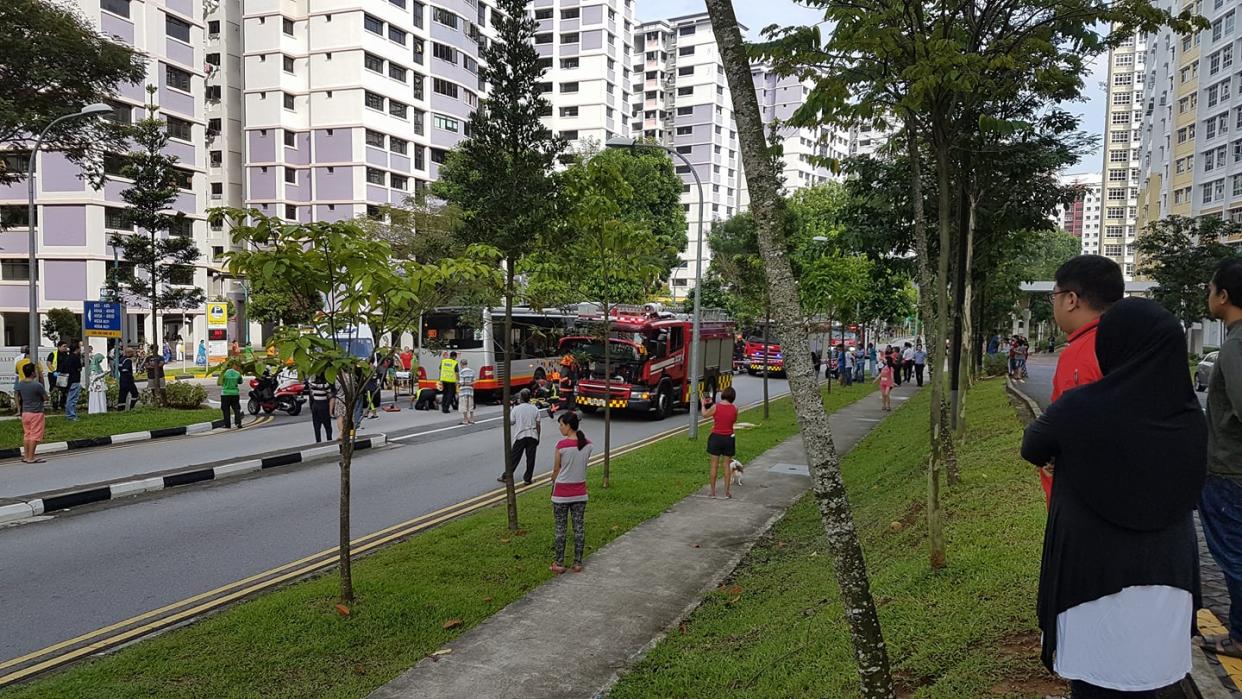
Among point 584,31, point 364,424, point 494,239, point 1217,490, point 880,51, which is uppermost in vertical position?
point 584,31

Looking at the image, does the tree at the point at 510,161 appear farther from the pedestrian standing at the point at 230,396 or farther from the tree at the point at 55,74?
the tree at the point at 55,74

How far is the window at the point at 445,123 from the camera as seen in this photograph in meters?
51.6

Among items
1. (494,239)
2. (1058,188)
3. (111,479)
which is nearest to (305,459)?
(111,479)

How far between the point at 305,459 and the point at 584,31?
62.9 meters

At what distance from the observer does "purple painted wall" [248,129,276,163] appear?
154ft

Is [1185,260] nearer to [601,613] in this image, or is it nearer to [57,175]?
[601,613]

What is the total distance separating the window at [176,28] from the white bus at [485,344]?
2652cm

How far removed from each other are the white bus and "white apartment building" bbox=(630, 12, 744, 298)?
47854mm

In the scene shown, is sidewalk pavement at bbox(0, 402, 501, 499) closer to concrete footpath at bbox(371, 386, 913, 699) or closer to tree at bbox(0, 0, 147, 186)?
tree at bbox(0, 0, 147, 186)

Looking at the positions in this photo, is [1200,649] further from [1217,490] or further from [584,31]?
[584,31]

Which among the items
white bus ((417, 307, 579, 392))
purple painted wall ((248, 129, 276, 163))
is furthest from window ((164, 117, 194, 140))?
white bus ((417, 307, 579, 392))

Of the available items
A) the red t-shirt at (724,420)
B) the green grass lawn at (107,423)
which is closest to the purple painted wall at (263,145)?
the green grass lawn at (107,423)

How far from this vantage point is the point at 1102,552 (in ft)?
7.79

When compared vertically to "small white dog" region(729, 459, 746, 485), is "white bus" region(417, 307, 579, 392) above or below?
above
